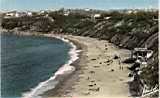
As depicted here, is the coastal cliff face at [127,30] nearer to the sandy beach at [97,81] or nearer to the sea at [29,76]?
the sandy beach at [97,81]

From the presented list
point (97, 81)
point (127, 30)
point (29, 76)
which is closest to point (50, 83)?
point (97, 81)

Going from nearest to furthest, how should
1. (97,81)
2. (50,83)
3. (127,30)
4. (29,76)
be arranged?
(97,81), (50,83), (29,76), (127,30)

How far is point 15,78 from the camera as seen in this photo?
56469 mm

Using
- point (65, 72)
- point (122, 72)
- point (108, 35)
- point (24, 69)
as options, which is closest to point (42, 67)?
point (24, 69)

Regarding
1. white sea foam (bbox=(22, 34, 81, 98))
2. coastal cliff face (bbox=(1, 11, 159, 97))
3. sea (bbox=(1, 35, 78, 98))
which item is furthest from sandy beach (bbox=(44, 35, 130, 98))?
coastal cliff face (bbox=(1, 11, 159, 97))

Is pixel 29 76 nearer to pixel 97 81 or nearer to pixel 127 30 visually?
pixel 97 81

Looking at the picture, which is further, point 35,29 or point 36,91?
point 35,29

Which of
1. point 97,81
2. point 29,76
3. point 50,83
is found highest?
point 97,81

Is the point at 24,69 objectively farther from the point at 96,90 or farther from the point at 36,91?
the point at 96,90

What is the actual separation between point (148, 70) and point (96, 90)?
7251mm

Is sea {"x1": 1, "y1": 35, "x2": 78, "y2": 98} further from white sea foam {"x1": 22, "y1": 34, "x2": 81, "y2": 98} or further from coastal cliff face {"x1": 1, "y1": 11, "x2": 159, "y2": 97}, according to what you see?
coastal cliff face {"x1": 1, "y1": 11, "x2": 159, "y2": 97}

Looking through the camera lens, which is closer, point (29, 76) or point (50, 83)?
point (50, 83)

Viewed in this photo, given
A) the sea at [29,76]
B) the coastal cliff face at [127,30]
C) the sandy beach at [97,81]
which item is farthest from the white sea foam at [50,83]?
the coastal cliff face at [127,30]

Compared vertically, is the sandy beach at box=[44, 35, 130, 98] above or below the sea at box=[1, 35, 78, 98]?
above
